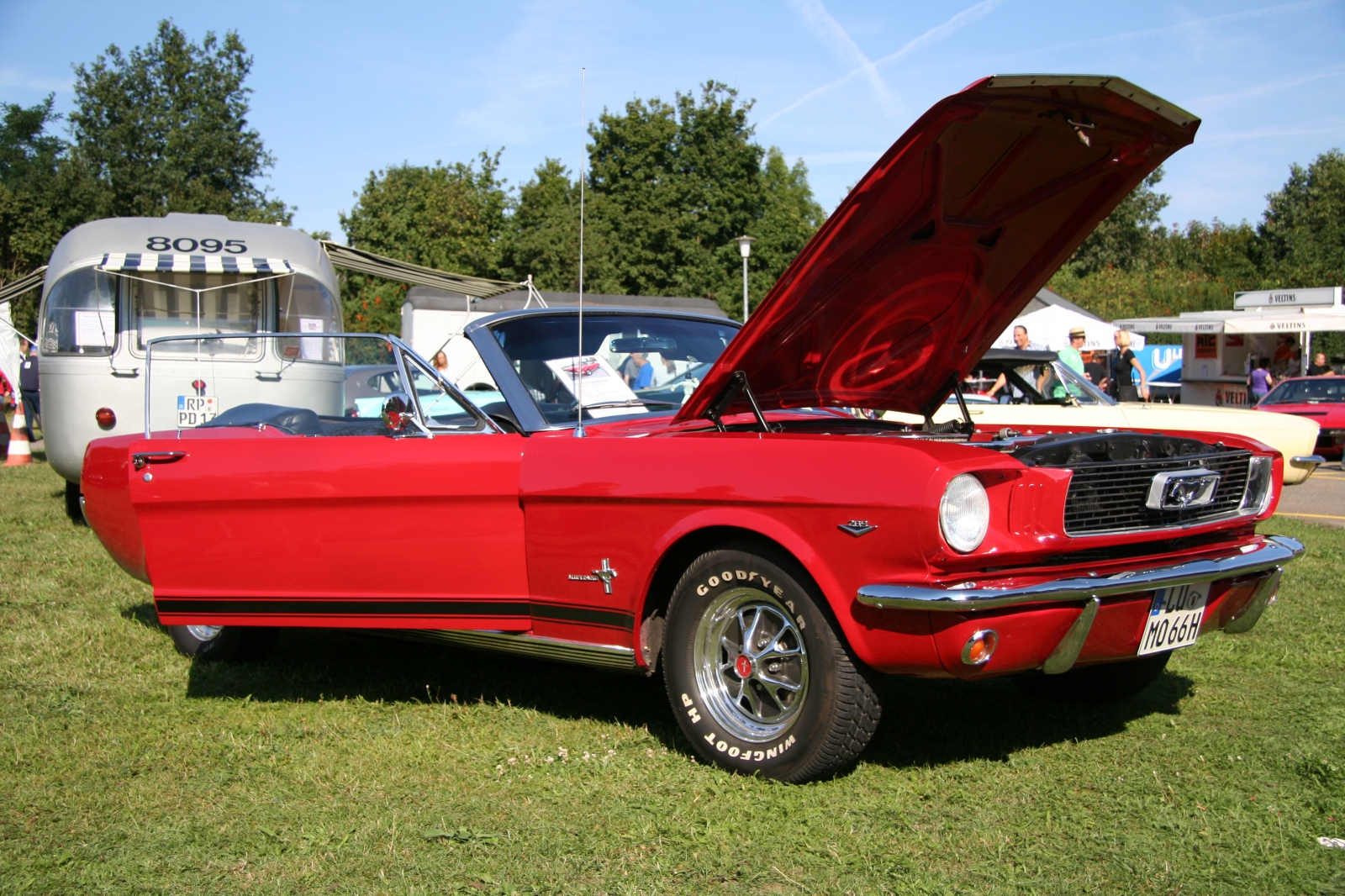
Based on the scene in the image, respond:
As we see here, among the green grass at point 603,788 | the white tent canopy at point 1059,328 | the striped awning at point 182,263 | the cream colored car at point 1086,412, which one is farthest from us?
the white tent canopy at point 1059,328

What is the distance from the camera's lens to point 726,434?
3.52 metres

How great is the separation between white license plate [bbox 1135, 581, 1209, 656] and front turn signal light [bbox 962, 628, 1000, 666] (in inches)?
22.4

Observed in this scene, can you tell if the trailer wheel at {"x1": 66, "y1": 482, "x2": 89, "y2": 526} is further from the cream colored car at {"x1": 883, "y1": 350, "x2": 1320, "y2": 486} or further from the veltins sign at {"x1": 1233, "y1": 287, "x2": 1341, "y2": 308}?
the veltins sign at {"x1": 1233, "y1": 287, "x2": 1341, "y2": 308}

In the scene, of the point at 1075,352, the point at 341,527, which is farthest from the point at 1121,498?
the point at 1075,352

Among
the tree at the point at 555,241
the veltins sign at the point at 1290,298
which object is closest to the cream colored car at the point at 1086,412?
the veltins sign at the point at 1290,298

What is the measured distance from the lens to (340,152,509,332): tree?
47125 mm

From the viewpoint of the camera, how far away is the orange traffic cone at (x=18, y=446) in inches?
606

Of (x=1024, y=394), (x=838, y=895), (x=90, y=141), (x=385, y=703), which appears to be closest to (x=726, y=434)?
(x=838, y=895)

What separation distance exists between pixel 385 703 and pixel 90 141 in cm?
5143

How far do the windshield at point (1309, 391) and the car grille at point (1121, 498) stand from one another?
47.7ft

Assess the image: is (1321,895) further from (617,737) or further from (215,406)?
(215,406)

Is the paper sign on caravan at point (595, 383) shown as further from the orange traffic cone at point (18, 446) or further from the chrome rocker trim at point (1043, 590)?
the orange traffic cone at point (18, 446)

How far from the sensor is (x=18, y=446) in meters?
15.6

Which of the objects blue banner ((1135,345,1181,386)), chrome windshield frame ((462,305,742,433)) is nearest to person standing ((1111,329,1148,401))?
chrome windshield frame ((462,305,742,433))
